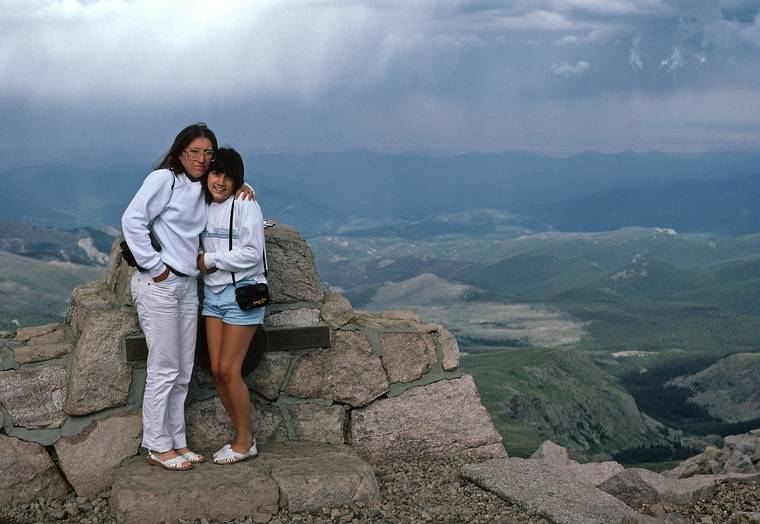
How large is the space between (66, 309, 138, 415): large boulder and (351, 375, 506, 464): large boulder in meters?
2.44

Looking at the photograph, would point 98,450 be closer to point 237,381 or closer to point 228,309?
point 237,381

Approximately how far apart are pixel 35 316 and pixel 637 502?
166 m

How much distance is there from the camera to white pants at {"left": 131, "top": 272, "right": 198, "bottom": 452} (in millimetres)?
7453

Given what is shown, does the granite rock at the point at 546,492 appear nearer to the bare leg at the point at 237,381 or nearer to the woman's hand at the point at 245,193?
the bare leg at the point at 237,381

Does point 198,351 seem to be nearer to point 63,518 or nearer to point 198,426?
point 198,426

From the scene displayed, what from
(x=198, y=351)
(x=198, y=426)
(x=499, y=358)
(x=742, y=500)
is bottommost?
(x=499, y=358)

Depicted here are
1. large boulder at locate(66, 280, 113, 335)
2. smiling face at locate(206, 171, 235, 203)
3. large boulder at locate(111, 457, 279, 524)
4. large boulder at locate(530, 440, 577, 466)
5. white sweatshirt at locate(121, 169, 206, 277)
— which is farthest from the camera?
large boulder at locate(530, 440, 577, 466)

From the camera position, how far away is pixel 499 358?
127500 millimetres

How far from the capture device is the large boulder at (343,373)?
878cm

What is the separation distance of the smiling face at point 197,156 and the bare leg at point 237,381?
54.7 inches

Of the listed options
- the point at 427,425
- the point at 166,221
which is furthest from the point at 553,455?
the point at 166,221

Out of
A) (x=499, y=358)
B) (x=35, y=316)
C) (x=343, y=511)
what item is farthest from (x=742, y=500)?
(x=35, y=316)

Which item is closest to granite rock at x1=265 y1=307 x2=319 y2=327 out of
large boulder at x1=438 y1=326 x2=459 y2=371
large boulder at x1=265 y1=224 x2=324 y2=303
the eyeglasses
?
large boulder at x1=265 y1=224 x2=324 y2=303

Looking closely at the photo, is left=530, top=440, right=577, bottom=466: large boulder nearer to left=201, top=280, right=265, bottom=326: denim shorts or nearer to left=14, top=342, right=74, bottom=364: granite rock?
left=201, top=280, right=265, bottom=326: denim shorts
